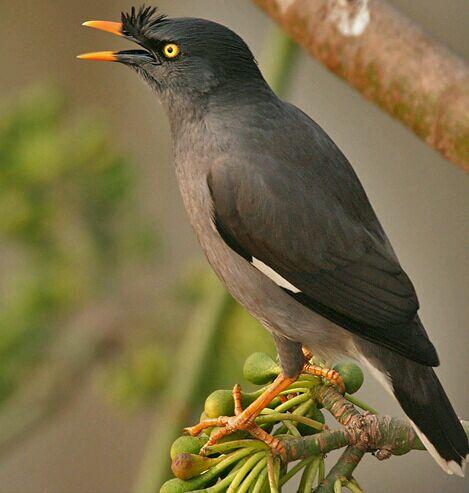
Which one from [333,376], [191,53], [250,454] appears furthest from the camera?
[191,53]

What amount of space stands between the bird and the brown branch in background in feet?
0.85

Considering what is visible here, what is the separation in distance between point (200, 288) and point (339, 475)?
62.9 inches

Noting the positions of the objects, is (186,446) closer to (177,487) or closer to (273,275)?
(177,487)

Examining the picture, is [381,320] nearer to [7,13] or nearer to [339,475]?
[339,475]

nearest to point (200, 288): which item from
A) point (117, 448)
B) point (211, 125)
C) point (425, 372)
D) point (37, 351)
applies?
point (37, 351)

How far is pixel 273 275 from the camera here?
298 centimetres

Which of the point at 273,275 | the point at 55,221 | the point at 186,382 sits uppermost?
the point at 273,275

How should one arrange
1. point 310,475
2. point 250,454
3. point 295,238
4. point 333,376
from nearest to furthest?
point 310,475 → point 250,454 → point 333,376 → point 295,238

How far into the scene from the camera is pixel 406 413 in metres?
2.83

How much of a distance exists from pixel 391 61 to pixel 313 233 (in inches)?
25.1

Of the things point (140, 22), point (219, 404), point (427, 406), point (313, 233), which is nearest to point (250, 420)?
point (219, 404)

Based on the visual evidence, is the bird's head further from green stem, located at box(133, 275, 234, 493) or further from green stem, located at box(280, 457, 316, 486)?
green stem, located at box(280, 457, 316, 486)

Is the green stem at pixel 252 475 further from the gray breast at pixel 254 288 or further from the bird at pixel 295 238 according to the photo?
the gray breast at pixel 254 288

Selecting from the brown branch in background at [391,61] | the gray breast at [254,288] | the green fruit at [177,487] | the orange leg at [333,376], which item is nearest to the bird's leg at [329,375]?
the orange leg at [333,376]
